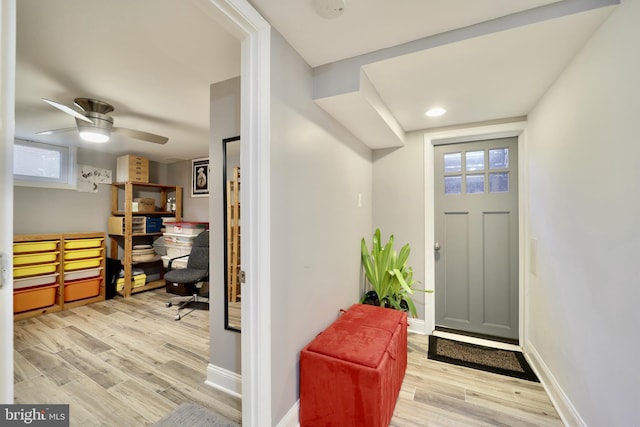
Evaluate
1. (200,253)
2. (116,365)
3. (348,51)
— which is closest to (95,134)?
(200,253)

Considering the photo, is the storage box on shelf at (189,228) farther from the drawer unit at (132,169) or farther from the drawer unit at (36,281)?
the drawer unit at (36,281)

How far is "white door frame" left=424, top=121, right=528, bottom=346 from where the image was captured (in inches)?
92.3

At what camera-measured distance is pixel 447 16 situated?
1.23 meters

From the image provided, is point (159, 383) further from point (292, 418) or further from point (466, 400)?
point (466, 400)

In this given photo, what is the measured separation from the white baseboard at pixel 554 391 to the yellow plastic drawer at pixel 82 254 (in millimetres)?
5366

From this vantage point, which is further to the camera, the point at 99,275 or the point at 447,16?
the point at 99,275

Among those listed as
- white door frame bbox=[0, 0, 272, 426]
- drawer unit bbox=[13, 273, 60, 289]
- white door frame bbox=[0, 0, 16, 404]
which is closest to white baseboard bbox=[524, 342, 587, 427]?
white door frame bbox=[0, 0, 272, 426]

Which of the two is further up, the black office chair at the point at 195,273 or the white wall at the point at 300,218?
the white wall at the point at 300,218

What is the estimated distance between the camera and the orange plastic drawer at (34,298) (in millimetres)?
3141

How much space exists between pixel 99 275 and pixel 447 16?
5.08 meters

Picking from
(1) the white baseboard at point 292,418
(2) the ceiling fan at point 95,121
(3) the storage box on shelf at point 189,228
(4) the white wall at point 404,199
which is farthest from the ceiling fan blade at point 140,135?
(1) the white baseboard at point 292,418

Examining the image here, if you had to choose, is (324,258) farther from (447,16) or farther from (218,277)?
(447,16)

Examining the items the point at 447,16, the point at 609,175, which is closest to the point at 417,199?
the point at 609,175

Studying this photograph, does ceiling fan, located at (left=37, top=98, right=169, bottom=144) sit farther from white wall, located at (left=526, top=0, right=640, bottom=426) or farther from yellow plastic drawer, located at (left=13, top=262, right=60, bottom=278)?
white wall, located at (left=526, top=0, right=640, bottom=426)
